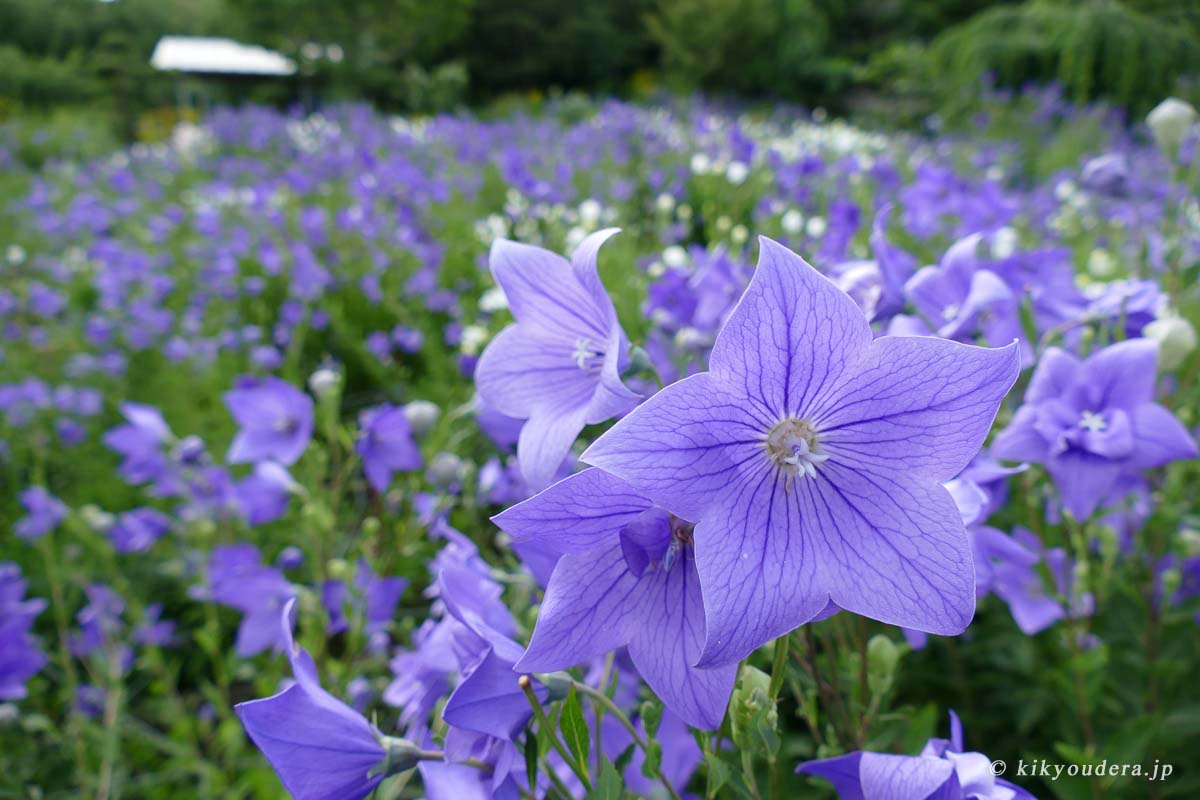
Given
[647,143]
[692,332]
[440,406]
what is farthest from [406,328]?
[647,143]

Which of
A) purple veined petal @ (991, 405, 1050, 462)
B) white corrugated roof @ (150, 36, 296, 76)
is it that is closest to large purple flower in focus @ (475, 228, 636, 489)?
purple veined petal @ (991, 405, 1050, 462)

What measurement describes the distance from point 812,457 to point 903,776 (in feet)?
0.80

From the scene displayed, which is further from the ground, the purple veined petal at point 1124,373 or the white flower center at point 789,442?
the white flower center at point 789,442

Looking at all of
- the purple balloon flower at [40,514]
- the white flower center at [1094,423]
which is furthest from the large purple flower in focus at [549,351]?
the purple balloon flower at [40,514]

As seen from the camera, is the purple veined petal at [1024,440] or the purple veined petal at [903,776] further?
the purple veined petal at [1024,440]

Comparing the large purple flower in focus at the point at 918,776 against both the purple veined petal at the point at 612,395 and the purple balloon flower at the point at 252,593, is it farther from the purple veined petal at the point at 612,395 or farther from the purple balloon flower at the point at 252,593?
the purple balloon flower at the point at 252,593

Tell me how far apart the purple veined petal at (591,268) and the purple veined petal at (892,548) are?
0.26 meters

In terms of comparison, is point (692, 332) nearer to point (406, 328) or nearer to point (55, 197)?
point (406, 328)

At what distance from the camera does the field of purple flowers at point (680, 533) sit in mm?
576

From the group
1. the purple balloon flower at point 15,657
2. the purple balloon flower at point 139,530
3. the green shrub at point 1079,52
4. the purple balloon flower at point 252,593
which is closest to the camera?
the purple balloon flower at point 15,657

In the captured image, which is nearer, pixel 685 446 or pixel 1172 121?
pixel 685 446

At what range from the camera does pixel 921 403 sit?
0.58 m

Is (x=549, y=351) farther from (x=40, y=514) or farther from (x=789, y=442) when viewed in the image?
(x=40, y=514)

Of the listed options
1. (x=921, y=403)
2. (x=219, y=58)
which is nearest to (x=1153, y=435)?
(x=921, y=403)
